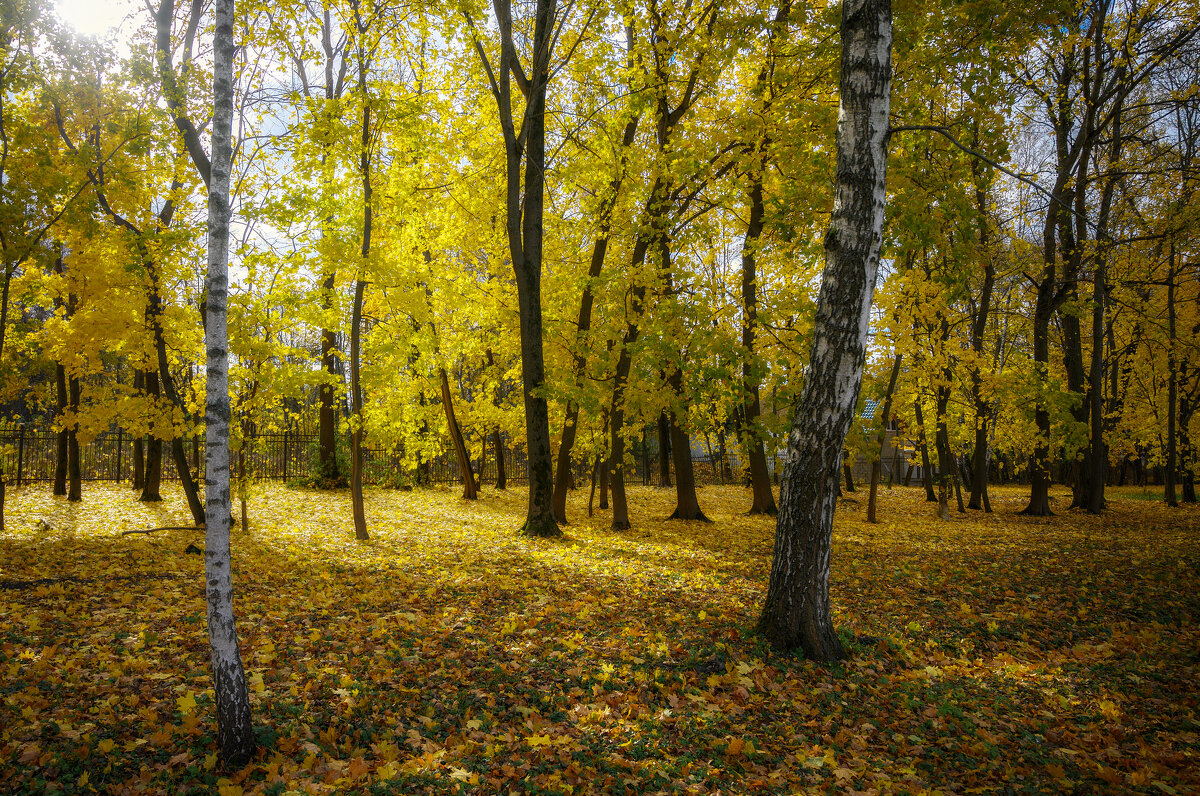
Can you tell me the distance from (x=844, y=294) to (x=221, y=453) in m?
4.23

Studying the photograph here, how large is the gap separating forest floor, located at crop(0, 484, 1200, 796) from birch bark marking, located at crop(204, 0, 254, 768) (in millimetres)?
234

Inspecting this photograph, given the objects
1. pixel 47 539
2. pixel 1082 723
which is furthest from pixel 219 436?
pixel 47 539

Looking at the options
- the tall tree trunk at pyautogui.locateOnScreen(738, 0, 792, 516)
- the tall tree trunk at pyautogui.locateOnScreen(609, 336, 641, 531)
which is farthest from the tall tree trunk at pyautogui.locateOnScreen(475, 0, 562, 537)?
the tall tree trunk at pyautogui.locateOnScreen(738, 0, 792, 516)

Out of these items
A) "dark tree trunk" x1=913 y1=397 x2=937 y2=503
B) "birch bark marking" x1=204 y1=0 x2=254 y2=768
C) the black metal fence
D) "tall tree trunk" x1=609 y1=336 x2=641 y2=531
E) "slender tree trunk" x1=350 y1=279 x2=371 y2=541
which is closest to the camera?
"birch bark marking" x1=204 y1=0 x2=254 y2=768

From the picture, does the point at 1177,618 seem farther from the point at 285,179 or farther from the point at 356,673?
the point at 285,179

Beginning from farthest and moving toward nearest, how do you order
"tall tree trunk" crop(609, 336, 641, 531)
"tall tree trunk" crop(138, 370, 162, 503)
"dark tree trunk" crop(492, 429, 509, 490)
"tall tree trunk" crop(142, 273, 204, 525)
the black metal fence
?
1. "dark tree trunk" crop(492, 429, 509, 490)
2. the black metal fence
3. "tall tree trunk" crop(138, 370, 162, 503)
4. "tall tree trunk" crop(609, 336, 641, 531)
5. "tall tree trunk" crop(142, 273, 204, 525)

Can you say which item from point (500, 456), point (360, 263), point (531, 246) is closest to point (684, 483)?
point (531, 246)

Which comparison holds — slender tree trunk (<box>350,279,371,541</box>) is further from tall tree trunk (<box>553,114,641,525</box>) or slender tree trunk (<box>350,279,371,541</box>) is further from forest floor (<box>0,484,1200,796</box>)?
tall tree trunk (<box>553,114,641,525</box>)

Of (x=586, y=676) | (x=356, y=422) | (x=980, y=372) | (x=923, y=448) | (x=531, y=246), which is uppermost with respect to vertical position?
(x=531, y=246)

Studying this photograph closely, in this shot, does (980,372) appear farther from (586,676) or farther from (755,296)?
(586,676)

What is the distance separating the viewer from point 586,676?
439cm

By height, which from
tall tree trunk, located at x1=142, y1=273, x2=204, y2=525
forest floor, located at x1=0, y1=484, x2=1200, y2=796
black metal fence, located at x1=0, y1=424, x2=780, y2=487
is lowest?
forest floor, located at x1=0, y1=484, x2=1200, y2=796

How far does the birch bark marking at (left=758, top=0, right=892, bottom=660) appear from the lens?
448 cm

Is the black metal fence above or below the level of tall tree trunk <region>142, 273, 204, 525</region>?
below
